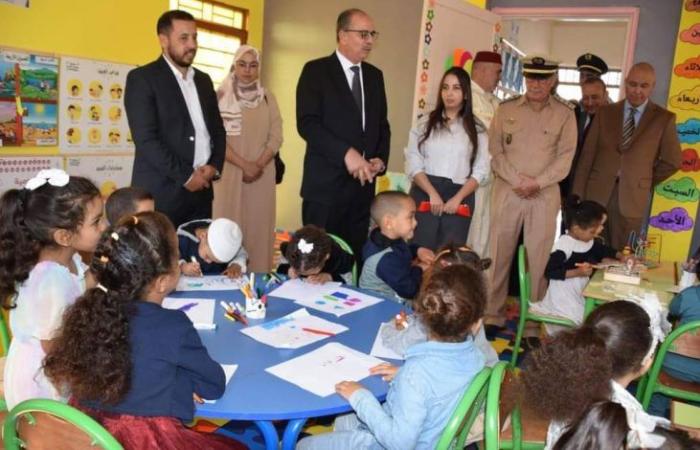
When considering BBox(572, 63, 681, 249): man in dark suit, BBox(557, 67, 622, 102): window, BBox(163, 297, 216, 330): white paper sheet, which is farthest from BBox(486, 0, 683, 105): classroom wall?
BBox(557, 67, 622, 102): window

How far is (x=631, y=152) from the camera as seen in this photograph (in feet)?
14.3

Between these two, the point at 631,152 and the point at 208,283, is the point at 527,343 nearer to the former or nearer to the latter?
the point at 631,152

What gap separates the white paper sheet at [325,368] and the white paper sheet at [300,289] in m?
0.53

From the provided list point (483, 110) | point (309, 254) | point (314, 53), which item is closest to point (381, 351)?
point (309, 254)

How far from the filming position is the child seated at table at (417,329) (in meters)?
1.85

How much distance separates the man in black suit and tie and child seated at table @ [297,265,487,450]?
65.3 inches

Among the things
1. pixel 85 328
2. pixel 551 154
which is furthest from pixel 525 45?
pixel 85 328

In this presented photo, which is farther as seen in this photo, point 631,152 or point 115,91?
point 115,91

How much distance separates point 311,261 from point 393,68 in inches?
149

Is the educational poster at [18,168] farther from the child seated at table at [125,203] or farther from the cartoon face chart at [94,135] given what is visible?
the child seated at table at [125,203]

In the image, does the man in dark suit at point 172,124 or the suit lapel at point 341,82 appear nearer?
the man in dark suit at point 172,124

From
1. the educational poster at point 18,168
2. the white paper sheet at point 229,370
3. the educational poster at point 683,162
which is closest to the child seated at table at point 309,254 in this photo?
the white paper sheet at point 229,370

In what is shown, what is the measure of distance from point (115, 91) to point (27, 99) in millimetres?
Result: 766

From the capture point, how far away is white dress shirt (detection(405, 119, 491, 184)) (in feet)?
12.0
